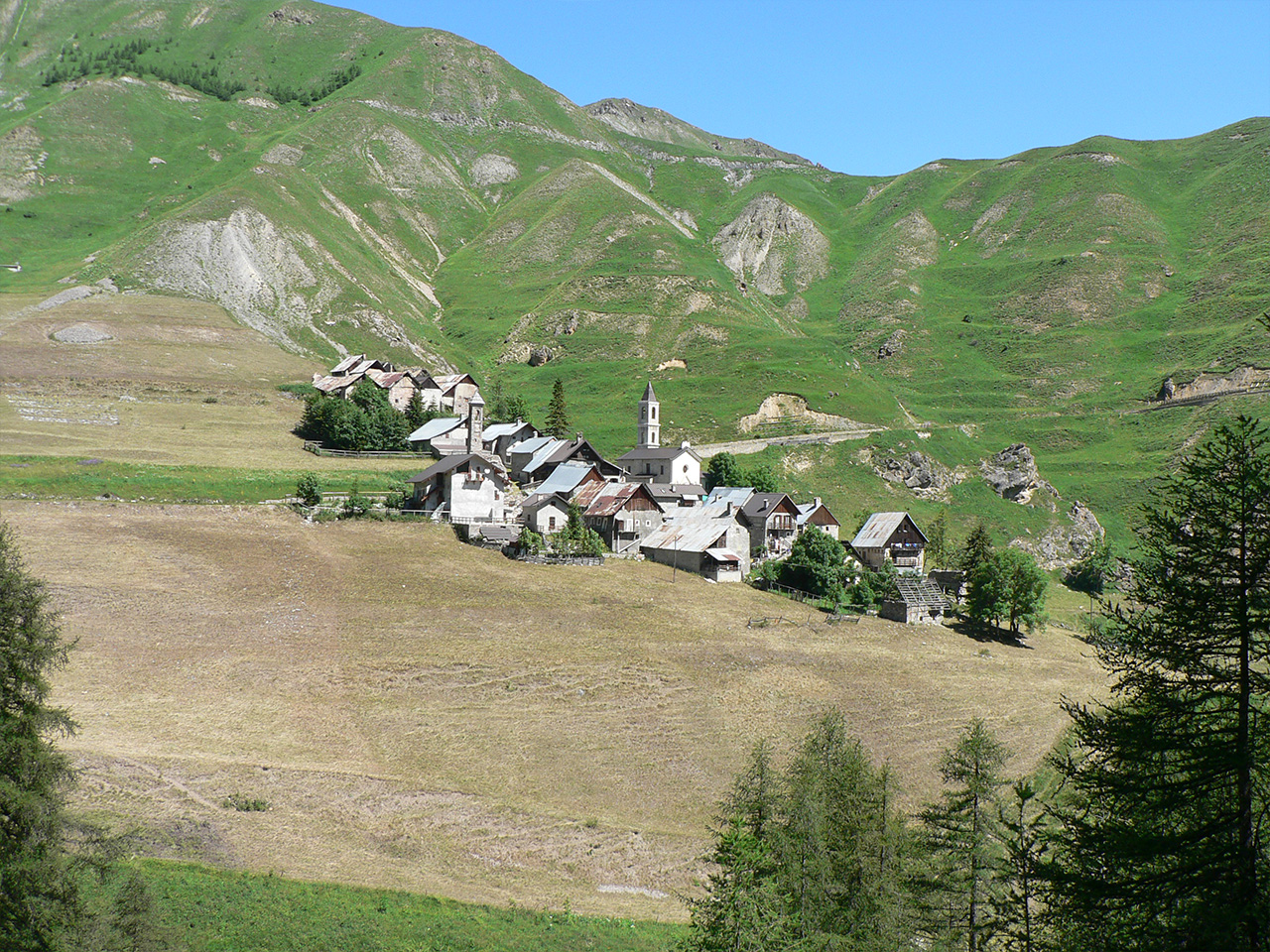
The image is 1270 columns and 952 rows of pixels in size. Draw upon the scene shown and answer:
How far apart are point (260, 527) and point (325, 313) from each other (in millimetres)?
100847

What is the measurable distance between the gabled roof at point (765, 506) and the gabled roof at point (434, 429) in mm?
39111

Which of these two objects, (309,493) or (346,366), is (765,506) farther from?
(346,366)

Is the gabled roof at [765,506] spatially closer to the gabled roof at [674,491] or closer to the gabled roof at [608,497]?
the gabled roof at [674,491]

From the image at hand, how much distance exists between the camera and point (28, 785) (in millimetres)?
17438

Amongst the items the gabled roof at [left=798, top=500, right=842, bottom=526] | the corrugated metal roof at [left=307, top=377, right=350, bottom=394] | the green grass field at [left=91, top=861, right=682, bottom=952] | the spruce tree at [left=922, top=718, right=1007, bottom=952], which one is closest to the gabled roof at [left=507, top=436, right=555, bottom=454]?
the gabled roof at [left=798, top=500, right=842, bottom=526]

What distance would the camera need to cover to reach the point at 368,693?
42.2m

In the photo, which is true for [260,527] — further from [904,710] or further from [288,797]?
[904,710]

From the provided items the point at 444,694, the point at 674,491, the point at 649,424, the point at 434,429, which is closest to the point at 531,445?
the point at 649,424

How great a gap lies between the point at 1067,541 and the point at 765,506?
4330 cm

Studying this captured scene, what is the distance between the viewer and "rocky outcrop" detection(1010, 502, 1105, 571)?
96.8m

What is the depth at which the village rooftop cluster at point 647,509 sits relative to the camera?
72.6 metres

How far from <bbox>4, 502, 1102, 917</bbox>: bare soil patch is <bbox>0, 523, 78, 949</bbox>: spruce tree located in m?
11.4

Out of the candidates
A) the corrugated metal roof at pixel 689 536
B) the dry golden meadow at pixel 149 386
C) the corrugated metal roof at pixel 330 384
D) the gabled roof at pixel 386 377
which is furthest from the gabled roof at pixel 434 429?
the corrugated metal roof at pixel 689 536

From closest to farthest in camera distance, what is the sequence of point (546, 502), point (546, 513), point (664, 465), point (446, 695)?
point (446, 695) < point (546, 502) < point (546, 513) < point (664, 465)
